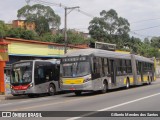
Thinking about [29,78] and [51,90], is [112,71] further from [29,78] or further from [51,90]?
[29,78]

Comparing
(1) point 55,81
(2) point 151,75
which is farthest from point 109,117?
(2) point 151,75

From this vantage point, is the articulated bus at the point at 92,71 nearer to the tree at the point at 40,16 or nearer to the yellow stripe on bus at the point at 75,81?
the yellow stripe on bus at the point at 75,81

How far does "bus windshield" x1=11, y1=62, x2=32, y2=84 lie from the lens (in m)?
28.3

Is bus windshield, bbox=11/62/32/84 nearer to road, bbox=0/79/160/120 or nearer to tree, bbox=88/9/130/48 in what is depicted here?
road, bbox=0/79/160/120

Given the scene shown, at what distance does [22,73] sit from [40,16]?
56.9 metres

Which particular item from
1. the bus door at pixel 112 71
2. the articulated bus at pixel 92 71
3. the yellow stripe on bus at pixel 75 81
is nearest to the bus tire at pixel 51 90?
the articulated bus at pixel 92 71

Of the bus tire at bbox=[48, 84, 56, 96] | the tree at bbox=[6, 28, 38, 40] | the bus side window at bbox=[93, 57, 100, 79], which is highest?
the tree at bbox=[6, 28, 38, 40]

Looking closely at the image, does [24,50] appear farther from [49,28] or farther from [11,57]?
[49,28]

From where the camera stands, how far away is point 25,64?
93.4 feet

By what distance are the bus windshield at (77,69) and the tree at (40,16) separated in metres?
59.5

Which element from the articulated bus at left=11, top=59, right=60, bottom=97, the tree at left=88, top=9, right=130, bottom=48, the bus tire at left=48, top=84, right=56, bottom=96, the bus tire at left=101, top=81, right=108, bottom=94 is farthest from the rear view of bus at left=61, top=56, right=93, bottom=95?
the tree at left=88, top=9, right=130, bottom=48

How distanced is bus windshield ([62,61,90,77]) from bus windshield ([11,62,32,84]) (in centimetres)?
352

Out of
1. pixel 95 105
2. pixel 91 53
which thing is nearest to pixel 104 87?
pixel 91 53

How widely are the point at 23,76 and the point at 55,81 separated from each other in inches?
137
